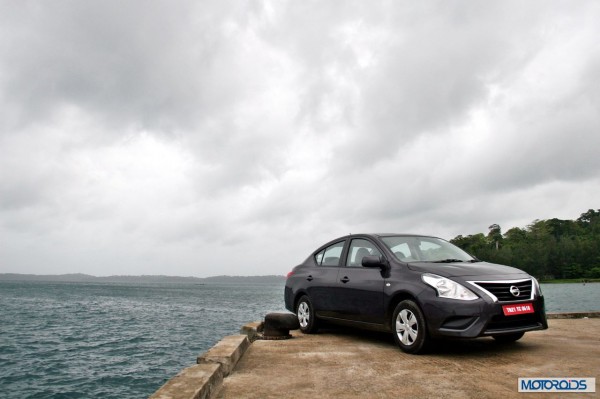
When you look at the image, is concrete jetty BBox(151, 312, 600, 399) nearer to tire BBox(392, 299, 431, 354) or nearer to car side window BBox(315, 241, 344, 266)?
tire BBox(392, 299, 431, 354)

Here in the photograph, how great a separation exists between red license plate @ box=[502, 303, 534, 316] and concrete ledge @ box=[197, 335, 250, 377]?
11.1 ft

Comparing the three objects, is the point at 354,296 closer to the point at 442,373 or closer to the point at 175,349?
the point at 442,373

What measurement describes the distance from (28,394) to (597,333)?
57.6 ft

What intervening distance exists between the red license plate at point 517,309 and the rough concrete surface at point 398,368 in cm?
56

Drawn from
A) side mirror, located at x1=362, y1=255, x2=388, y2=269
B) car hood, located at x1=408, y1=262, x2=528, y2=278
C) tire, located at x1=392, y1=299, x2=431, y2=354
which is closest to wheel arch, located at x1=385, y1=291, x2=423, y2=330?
tire, located at x1=392, y1=299, x2=431, y2=354

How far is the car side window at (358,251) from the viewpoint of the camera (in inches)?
288

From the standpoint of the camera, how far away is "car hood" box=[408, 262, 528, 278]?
19.3 ft

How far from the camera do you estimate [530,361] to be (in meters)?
5.42

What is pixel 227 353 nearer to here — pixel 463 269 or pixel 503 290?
pixel 463 269

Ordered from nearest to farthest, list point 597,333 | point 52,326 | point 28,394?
point 597,333
point 28,394
point 52,326

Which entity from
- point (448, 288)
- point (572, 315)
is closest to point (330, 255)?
point (448, 288)

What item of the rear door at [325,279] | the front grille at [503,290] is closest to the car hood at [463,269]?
the front grille at [503,290]

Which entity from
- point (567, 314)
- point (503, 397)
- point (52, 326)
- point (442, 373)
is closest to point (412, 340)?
point (442, 373)

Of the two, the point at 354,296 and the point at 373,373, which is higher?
the point at 354,296
